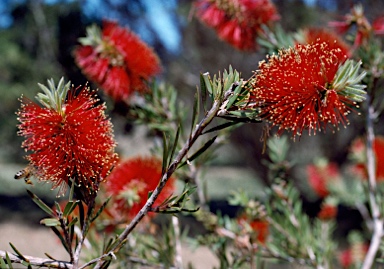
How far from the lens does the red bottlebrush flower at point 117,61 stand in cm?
84

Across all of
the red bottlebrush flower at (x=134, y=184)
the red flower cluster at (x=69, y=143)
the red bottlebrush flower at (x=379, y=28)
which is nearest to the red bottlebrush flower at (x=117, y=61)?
the red bottlebrush flower at (x=134, y=184)

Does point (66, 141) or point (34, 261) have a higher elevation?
point (66, 141)

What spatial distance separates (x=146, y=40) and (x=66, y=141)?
3.69 meters

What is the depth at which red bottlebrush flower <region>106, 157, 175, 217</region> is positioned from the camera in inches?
28.0

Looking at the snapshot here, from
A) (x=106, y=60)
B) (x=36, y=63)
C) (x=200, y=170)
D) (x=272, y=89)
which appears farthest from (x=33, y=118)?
(x=36, y=63)

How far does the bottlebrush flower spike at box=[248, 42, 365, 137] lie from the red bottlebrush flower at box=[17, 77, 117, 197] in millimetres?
159

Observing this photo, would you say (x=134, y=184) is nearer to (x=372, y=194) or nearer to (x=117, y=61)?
(x=117, y=61)

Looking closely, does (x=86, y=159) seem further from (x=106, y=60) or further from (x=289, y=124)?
(x=106, y=60)

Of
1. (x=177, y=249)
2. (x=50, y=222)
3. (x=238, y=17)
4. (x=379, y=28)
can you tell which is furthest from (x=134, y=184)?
(x=379, y=28)

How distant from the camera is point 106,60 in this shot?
0.84m

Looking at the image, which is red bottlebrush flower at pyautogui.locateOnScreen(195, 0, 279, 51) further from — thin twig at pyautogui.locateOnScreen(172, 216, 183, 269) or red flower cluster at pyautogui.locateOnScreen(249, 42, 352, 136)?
red flower cluster at pyautogui.locateOnScreen(249, 42, 352, 136)

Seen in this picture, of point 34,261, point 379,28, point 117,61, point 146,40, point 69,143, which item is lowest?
point 34,261

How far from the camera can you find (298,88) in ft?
1.45

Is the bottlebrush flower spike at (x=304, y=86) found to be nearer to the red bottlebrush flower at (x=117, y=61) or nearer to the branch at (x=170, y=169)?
the branch at (x=170, y=169)
